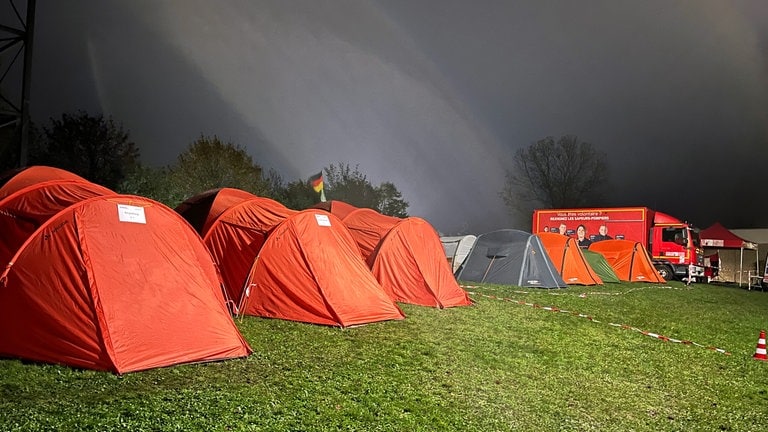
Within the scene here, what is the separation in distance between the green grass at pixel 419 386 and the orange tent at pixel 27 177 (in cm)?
262

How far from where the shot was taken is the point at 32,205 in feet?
23.2

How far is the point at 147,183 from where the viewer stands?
60.5 feet

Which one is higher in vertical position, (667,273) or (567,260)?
(567,260)

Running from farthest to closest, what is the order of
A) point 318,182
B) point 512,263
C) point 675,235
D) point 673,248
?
1. point 318,182
2. point 675,235
3. point 673,248
4. point 512,263

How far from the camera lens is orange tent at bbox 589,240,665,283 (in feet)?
88.0

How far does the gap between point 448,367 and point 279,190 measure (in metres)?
33.8

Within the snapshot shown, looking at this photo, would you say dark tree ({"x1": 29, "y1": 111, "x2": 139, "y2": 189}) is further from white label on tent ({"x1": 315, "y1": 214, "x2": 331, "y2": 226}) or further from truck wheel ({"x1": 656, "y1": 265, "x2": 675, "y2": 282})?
truck wheel ({"x1": 656, "y1": 265, "x2": 675, "y2": 282})

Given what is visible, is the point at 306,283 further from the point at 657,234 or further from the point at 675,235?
the point at 675,235

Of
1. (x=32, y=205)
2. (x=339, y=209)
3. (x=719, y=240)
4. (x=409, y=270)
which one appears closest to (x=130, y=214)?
(x=32, y=205)

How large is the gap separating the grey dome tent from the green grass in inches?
343

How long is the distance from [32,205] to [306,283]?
4244 mm

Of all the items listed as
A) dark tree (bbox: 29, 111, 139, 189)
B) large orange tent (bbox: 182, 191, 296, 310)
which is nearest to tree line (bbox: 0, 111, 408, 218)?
dark tree (bbox: 29, 111, 139, 189)

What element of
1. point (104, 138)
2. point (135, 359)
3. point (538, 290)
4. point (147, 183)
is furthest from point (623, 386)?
point (104, 138)

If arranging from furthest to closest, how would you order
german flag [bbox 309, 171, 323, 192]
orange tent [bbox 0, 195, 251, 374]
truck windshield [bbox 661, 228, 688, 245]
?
german flag [bbox 309, 171, 323, 192] → truck windshield [bbox 661, 228, 688, 245] → orange tent [bbox 0, 195, 251, 374]
